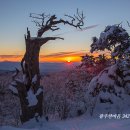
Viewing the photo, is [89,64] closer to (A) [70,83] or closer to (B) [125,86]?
(A) [70,83]

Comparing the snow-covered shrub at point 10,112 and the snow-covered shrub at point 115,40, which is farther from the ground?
the snow-covered shrub at point 115,40

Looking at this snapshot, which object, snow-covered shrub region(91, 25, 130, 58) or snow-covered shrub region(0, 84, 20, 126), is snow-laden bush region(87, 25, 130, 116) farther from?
snow-covered shrub region(0, 84, 20, 126)

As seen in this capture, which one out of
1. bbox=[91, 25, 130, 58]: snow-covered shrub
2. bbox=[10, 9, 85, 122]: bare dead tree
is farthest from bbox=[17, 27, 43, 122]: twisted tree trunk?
bbox=[91, 25, 130, 58]: snow-covered shrub

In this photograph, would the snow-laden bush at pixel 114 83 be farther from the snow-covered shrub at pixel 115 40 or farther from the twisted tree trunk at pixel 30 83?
the twisted tree trunk at pixel 30 83

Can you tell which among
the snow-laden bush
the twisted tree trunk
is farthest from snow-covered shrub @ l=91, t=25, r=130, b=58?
the twisted tree trunk

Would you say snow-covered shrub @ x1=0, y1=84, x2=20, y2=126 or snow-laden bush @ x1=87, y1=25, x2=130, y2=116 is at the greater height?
snow-laden bush @ x1=87, y1=25, x2=130, y2=116

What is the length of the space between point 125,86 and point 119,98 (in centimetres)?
102

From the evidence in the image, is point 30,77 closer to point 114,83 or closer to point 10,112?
point 114,83

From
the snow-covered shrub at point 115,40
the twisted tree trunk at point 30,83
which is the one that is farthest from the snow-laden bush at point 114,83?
the twisted tree trunk at point 30,83

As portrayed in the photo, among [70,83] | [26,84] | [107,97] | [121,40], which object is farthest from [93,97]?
[70,83]

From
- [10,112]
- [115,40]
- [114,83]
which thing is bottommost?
[10,112]

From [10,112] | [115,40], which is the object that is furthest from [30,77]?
[10,112]

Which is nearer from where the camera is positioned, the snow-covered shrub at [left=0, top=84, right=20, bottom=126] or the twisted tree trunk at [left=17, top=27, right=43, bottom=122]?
the twisted tree trunk at [left=17, top=27, right=43, bottom=122]

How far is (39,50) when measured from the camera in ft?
43.4
